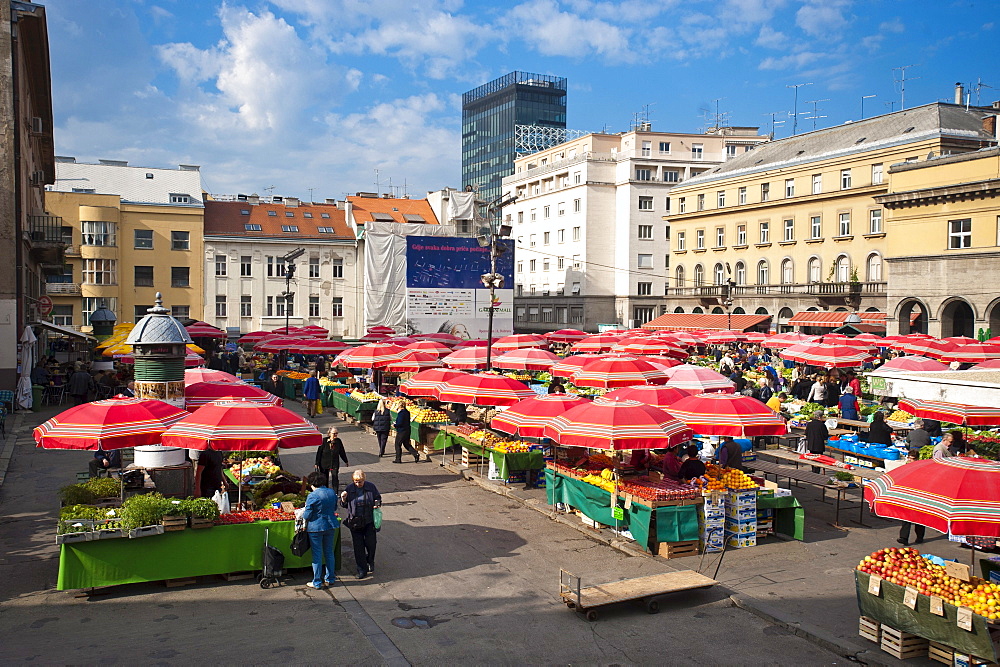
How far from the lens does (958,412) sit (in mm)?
14156

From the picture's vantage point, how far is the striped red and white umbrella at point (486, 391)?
18.3m

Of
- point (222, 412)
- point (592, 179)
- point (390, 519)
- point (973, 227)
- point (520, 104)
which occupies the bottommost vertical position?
point (390, 519)

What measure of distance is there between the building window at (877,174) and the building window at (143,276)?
5284cm

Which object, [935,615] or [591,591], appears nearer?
[935,615]

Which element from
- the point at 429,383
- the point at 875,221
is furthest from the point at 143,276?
the point at 875,221

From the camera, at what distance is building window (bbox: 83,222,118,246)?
5909 cm

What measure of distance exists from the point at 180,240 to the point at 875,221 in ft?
167

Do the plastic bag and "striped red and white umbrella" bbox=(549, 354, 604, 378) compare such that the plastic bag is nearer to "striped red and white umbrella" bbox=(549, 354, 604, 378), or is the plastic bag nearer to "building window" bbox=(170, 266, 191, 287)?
"striped red and white umbrella" bbox=(549, 354, 604, 378)

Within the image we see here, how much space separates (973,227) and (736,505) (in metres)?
39.9

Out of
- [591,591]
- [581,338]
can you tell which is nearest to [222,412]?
[591,591]

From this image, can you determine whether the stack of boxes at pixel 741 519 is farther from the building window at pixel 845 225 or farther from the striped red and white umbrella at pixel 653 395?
the building window at pixel 845 225

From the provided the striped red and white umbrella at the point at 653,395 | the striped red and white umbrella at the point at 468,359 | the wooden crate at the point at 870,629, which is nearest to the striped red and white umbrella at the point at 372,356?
the striped red and white umbrella at the point at 468,359

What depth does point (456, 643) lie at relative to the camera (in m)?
9.01

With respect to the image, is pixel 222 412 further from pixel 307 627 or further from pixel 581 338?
pixel 581 338
